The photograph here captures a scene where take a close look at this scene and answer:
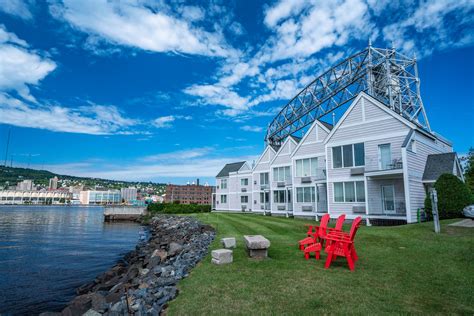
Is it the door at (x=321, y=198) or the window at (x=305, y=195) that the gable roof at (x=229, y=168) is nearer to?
the window at (x=305, y=195)

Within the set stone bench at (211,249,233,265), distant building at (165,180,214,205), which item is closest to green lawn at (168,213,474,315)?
stone bench at (211,249,233,265)

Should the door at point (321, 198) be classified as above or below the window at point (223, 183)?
below

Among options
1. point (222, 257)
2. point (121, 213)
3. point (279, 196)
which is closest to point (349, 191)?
point (279, 196)

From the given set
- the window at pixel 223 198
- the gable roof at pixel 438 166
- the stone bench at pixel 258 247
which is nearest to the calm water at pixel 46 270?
the stone bench at pixel 258 247

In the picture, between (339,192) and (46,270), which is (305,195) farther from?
(46,270)

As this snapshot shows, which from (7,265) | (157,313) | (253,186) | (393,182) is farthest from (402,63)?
(7,265)

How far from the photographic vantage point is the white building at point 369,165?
18.2 metres

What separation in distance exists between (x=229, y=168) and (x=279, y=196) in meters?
17.8

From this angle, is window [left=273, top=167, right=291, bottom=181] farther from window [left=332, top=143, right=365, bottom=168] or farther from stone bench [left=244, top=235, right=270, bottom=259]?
stone bench [left=244, top=235, right=270, bottom=259]

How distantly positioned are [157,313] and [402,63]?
35929mm

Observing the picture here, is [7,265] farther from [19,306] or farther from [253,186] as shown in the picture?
[253,186]

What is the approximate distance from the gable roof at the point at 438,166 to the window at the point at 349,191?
13.3 feet

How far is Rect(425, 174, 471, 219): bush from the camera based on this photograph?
54.5 feet

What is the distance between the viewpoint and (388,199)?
1905 cm
